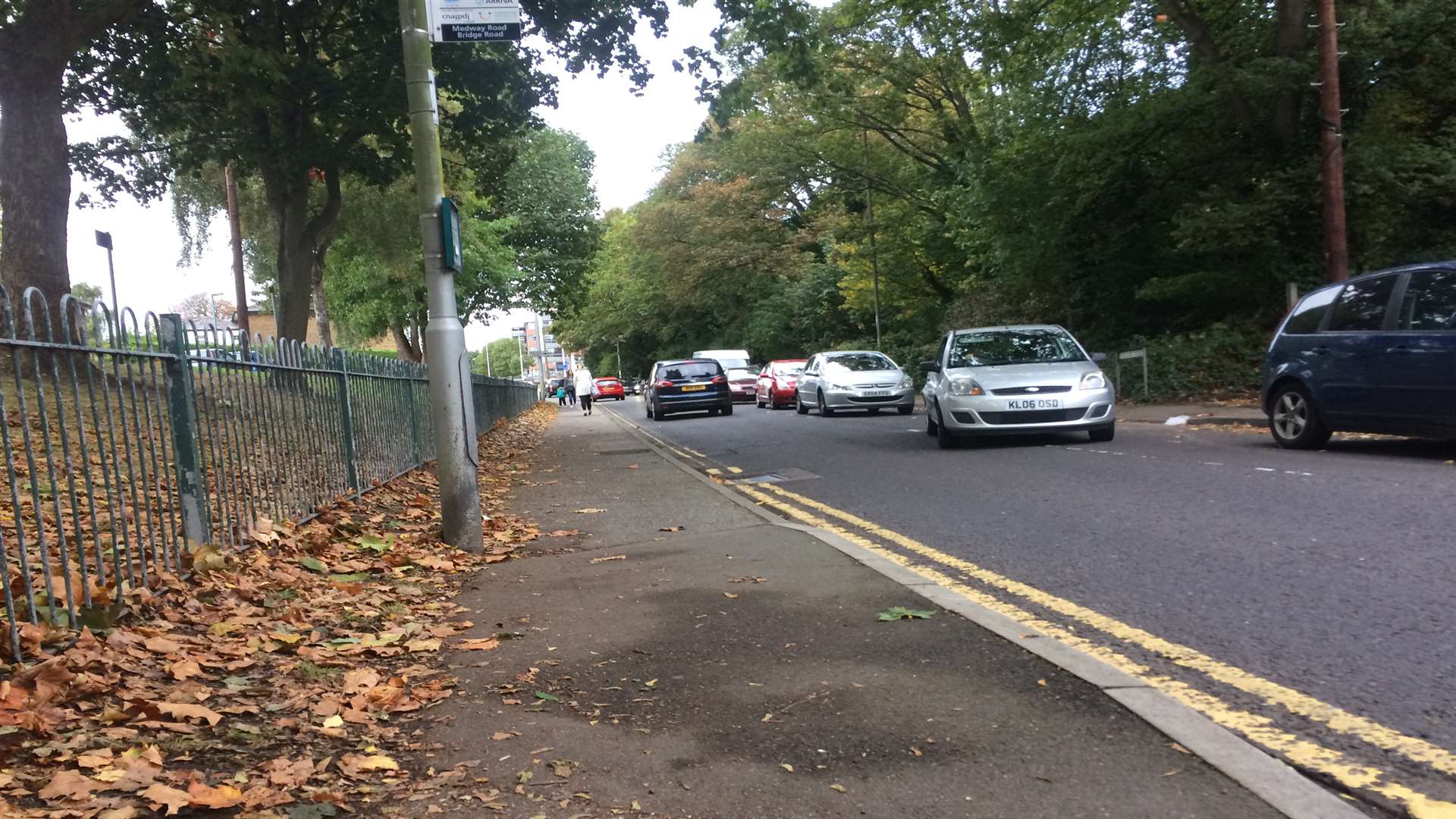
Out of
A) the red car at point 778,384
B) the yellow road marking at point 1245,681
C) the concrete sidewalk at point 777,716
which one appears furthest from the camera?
the red car at point 778,384

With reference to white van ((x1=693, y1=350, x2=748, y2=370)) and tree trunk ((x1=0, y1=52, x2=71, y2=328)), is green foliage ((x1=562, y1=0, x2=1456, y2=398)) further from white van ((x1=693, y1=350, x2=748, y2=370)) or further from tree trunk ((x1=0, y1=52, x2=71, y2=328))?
tree trunk ((x1=0, y1=52, x2=71, y2=328))

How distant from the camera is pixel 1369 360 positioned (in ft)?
30.2

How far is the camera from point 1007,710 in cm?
331

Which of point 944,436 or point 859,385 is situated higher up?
point 859,385

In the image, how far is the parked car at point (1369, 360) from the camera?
8.66 metres

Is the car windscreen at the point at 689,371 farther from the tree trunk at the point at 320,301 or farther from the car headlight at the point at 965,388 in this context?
the car headlight at the point at 965,388

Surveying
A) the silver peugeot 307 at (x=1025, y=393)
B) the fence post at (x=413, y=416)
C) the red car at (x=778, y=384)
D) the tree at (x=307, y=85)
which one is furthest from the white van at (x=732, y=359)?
the fence post at (x=413, y=416)

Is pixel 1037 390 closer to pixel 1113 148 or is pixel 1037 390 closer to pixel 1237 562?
pixel 1237 562

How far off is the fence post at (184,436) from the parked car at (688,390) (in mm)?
21034

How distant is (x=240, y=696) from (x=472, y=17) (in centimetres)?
481

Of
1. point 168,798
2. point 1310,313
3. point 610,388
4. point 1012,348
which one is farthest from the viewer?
point 610,388

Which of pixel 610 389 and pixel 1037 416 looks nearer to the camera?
pixel 1037 416

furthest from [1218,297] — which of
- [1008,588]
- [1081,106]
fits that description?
[1008,588]

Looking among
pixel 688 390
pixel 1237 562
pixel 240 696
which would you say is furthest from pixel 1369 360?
pixel 688 390
